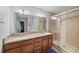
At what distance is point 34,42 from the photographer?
1423 mm

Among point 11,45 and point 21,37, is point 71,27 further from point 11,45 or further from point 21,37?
point 11,45

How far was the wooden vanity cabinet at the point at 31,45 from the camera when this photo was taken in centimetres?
131

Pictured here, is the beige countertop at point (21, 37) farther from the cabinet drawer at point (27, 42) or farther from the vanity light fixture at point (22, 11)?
the vanity light fixture at point (22, 11)

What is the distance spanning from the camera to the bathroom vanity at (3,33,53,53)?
131cm

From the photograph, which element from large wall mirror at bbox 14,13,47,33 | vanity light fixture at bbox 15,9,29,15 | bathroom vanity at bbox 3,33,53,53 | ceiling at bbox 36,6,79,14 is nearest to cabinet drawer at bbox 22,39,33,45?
bathroom vanity at bbox 3,33,53,53

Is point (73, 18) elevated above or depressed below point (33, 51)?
above

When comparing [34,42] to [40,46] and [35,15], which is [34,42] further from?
[35,15]

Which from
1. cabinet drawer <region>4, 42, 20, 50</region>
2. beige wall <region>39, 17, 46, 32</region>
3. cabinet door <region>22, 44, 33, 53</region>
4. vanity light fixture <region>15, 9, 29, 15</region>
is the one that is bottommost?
cabinet door <region>22, 44, 33, 53</region>

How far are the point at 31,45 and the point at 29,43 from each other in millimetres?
40

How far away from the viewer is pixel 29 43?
141cm

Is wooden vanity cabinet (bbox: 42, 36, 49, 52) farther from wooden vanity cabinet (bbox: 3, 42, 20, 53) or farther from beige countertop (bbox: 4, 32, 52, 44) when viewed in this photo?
wooden vanity cabinet (bbox: 3, 42, 20, 53)
